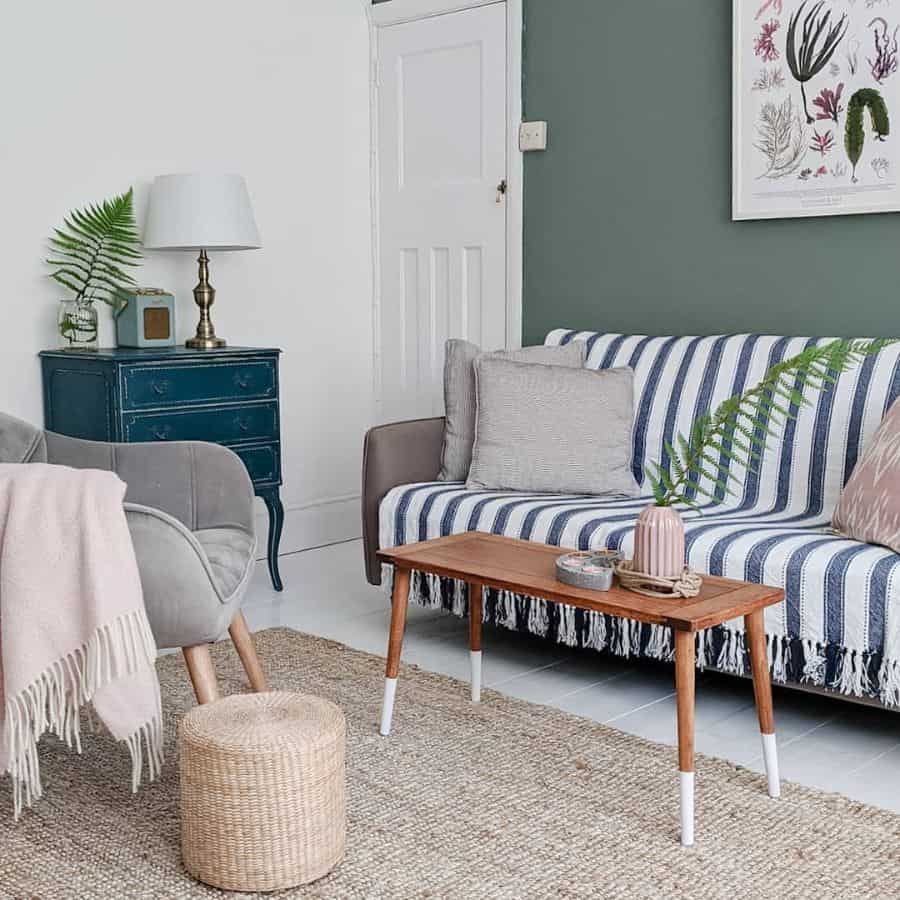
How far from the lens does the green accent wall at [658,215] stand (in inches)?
138

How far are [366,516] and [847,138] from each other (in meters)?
1.71

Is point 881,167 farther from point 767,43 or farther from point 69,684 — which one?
point 69,684

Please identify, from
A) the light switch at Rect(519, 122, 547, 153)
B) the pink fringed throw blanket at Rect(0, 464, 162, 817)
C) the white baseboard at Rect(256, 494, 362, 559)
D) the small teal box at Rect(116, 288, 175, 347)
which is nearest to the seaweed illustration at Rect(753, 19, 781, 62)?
the light switch at Rect(519, 122, 547, 153)

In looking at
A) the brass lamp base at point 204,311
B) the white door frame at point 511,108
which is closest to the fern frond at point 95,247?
the brass lamp base at point 204,311

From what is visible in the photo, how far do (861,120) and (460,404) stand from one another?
4.43ft

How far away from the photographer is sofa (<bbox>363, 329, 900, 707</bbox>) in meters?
2.54

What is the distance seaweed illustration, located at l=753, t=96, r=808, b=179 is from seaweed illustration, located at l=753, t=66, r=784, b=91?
5 cm

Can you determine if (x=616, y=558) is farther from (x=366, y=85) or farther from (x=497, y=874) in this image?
(x=366, y=85)

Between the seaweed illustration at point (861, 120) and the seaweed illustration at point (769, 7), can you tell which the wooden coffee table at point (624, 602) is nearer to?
the seaweed illustration at point (861, 120)

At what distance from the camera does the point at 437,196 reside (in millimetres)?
4523

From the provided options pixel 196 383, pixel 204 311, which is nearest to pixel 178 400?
pixel 196 383

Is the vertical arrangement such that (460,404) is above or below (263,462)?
above

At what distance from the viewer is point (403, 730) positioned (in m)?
2.67

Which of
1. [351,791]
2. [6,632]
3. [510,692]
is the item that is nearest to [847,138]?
[510,692]
